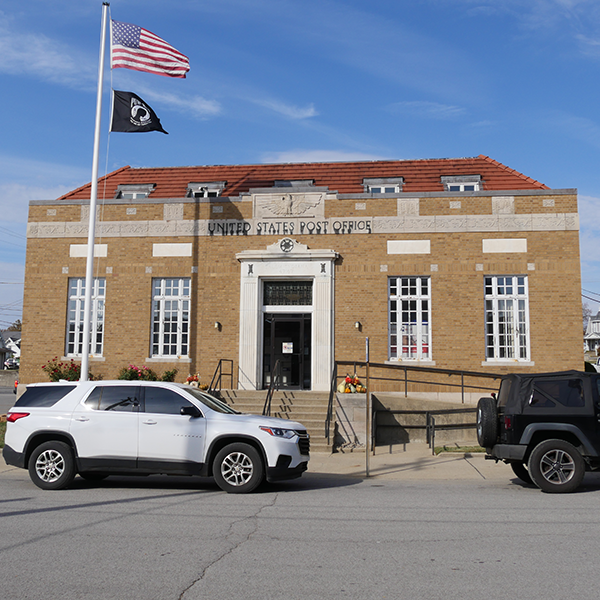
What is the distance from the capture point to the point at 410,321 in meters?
18.0

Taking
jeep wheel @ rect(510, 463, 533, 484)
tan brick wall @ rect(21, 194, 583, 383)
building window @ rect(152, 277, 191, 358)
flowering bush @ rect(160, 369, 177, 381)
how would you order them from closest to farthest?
jeep wheel @ rect(510, 463, 533, 484) < tan brick wall @ rect(21, 194, 583, 383) < flowering bush @ rect(160, 369, 177, 381) < building window @ rect(152, 277, 191, 358)

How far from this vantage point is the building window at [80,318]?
1894 centimetres

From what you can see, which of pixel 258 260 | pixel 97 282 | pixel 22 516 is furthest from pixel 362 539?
pixel 97 282

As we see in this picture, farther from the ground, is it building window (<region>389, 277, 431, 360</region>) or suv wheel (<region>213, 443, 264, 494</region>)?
building window (<region>389, 277, 431, 360</region>)

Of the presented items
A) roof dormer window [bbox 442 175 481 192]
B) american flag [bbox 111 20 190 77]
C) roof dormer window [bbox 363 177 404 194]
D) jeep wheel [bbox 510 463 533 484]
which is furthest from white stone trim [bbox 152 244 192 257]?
jeep wheel [bbox 510 463 533 484]

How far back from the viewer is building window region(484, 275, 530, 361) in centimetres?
1759

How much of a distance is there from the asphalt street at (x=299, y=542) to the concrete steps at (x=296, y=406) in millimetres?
4010

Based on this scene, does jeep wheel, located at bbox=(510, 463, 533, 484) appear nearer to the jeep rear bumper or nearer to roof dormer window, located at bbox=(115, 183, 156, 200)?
the jeep rear bumper

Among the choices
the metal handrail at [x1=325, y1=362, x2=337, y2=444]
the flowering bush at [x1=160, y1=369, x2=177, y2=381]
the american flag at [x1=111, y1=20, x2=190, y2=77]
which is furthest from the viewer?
the flowering bush at [x1=160, y1=369, x2=177, y2=381]

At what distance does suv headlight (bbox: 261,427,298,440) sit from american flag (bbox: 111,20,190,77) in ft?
35.1

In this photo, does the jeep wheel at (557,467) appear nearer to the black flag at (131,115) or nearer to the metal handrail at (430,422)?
the metal handrail at (430,422)

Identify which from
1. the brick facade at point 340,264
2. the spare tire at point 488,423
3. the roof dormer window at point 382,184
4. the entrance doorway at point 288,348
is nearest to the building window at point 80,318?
the brick facade at point 340,264

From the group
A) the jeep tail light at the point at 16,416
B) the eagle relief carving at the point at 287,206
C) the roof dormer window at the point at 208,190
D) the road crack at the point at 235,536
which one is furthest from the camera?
the roof dormer window at the point at 208,190

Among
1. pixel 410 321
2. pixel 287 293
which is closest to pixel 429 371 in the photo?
pixel 410 321
